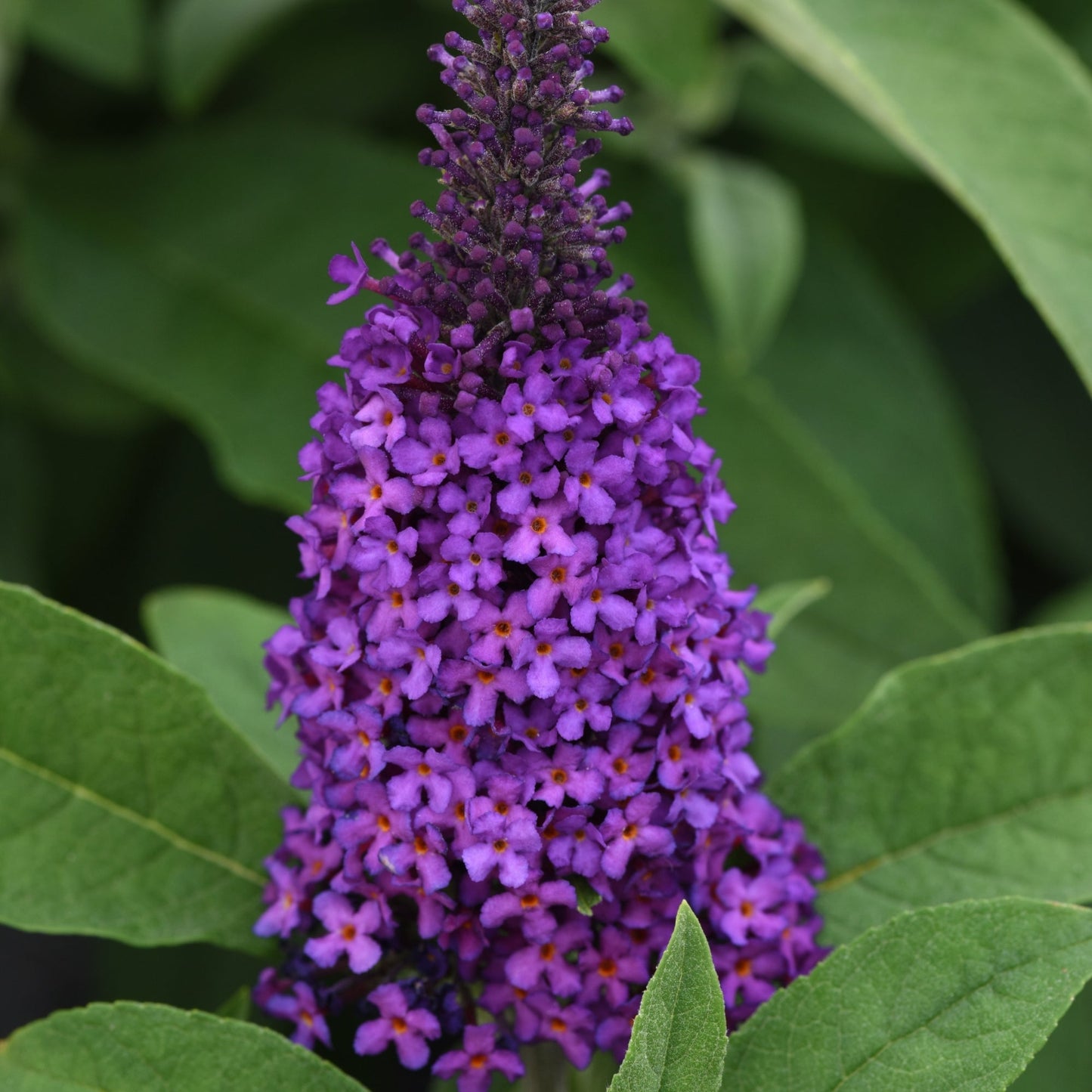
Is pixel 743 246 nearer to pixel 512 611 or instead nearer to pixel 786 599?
pixel 786 599

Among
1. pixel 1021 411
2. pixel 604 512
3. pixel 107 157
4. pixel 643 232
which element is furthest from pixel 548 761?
pixel 1021 411

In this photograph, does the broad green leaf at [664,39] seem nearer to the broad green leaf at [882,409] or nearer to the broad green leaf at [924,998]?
the broad green leaf at [882,409]

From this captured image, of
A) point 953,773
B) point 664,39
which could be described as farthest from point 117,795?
point 664,39

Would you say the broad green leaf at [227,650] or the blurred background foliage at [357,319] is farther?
the blurred background foliage at [357,319]

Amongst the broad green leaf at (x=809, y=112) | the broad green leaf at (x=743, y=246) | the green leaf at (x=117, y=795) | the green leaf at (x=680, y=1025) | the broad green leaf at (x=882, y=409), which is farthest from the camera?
the broad green leaf at (x=809, y=112)

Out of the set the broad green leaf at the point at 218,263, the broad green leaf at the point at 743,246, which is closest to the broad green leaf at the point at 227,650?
the broad green leaf at the point at 218,263

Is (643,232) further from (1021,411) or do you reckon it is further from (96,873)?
(96,873)
